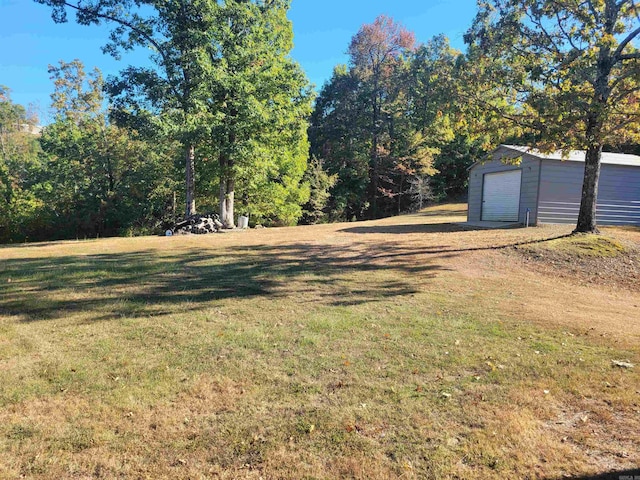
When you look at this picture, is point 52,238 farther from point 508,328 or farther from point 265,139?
point 508,328

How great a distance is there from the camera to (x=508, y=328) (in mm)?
5105

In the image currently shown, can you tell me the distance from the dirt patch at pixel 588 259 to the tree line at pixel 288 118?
109 centimetres

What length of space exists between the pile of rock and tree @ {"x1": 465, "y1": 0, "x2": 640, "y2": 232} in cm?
1156

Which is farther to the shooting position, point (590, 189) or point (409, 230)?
point (409, 230)

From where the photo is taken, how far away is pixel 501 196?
642 inches

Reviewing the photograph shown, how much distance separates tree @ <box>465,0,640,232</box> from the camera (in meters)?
8.73

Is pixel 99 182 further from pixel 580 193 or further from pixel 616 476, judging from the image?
pixel 616 476

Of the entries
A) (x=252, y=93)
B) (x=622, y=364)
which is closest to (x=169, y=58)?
(x=252, y=93)

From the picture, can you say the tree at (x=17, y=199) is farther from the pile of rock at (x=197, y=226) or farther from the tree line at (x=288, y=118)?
the pile of rock at (x=197, y=226)

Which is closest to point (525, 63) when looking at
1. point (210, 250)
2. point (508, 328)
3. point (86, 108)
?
point (508, 328)

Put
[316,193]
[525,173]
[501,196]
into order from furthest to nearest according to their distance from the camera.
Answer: [316,193] < [501,196] < [525,173]

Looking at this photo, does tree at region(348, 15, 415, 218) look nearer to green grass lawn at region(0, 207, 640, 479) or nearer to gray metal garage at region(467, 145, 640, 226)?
gray metal garage at region(467, 145, 640, 226)

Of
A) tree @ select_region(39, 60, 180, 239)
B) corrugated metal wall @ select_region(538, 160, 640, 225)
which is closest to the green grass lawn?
corrugated metal wall @ select_region(538, 160, 640, 225)

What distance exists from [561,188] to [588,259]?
6.18 meters
